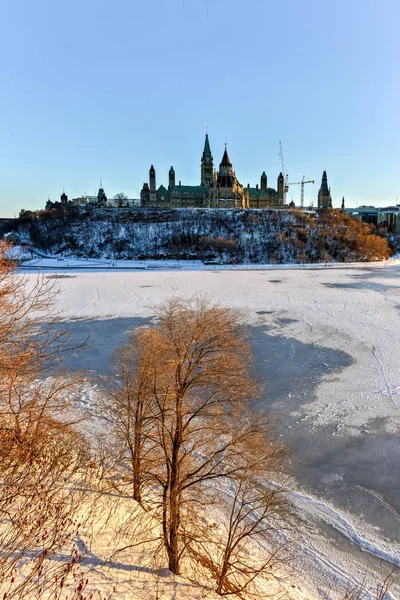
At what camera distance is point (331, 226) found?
65.2 metres

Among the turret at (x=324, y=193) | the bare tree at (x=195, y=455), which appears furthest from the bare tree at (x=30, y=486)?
the turret at (x=324, y=193)

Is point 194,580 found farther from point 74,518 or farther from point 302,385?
point 302,385

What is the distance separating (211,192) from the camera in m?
81.8

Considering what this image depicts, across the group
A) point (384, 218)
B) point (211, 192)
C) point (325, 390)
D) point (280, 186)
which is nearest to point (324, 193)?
point (280, 186)

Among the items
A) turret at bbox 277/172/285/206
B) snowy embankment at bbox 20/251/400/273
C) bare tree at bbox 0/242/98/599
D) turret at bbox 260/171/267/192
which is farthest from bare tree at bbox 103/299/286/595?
turret at bbox 260/171/267/192

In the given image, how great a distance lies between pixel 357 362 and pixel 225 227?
52664 mm

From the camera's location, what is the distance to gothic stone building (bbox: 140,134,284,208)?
3127 inches

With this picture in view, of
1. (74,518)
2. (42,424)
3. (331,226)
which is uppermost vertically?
(331,226)

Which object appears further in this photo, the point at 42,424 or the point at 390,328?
the point at 390,328

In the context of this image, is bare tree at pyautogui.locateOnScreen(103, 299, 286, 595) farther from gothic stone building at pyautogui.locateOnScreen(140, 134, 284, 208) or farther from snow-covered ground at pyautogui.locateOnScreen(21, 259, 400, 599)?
gothic stone building at pyautogui.locateOnScreen(140, 134, 284, 208)

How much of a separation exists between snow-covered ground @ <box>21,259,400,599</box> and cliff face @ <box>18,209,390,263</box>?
26.1m

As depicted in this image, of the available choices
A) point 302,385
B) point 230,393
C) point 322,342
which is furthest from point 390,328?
point 230,393

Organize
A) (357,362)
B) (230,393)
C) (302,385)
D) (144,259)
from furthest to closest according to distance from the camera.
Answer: (144,259) → (357,362) → (302,385) → (230,393)

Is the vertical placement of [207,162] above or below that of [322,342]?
above
